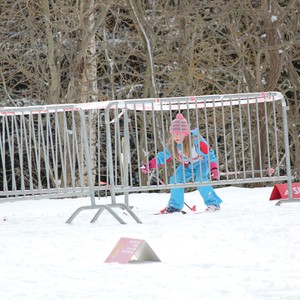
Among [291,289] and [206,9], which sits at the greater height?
[206,9]

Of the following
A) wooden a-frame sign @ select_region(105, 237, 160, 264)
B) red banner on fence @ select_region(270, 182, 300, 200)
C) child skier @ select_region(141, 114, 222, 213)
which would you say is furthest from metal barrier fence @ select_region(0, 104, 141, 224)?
wooden a-frame sign @ select_region(105, 237, 160, 264)

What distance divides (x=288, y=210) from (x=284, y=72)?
1894 centimetres

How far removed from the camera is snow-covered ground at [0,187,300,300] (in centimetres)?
627

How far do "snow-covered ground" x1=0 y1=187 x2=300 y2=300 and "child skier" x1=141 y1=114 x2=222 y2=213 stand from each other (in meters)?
0.28

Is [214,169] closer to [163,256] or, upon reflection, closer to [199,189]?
[199,189]

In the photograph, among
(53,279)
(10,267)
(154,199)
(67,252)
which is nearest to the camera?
(53,279)

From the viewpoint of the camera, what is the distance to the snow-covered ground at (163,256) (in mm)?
6266

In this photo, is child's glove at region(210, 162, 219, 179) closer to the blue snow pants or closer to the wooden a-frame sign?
the blue snow pants

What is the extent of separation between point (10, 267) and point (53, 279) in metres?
0.77

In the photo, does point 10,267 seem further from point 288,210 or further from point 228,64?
point 228,64

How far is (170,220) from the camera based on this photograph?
11.1 meters

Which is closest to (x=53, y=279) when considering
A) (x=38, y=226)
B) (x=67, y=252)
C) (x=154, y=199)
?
(x=67, y=252)

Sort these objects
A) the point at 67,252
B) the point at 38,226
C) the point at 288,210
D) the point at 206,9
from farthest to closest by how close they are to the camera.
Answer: the point at 206,9 → the point at 288,210 → the point at 38,226 → the point at 67,252

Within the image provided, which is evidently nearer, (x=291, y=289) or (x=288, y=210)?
(x=291, y=289)
